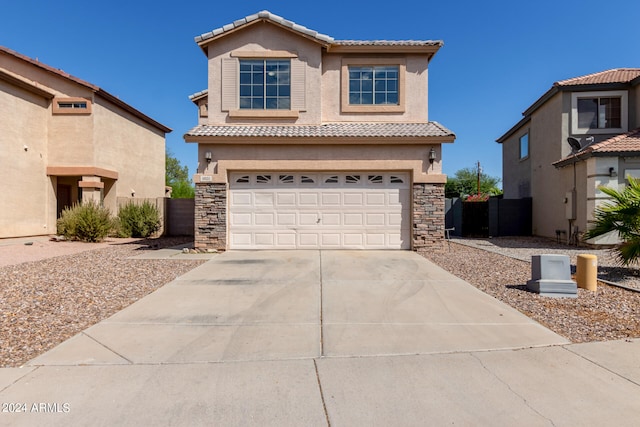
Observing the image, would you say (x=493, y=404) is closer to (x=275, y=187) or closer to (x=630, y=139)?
(x=275, y=187)

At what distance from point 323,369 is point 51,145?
751 inches

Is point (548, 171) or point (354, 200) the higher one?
point (548, 171)

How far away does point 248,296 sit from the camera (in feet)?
20.1

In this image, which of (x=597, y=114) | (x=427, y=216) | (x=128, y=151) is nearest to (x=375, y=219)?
(x=427, y=216)

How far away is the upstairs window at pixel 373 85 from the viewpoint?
12375 millimetres

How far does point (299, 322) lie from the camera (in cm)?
485

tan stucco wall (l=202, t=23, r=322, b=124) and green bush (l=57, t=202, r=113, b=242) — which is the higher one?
tan stucco wall (l=202, t=23, r=322, b=124)

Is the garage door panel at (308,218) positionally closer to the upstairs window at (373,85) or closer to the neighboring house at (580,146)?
the upstairs window at (373,85)

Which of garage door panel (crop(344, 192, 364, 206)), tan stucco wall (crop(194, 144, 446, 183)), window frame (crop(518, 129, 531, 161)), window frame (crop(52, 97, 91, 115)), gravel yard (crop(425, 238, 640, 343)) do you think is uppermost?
window frame (crop(52, 97, 91, 115))

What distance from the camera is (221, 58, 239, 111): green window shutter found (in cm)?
1202

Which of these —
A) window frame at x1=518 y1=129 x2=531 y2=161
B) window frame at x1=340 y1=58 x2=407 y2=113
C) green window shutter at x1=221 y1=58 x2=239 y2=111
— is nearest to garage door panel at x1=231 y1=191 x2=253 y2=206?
green window shutter at x1=221 y1=58 x2=239 y2=111

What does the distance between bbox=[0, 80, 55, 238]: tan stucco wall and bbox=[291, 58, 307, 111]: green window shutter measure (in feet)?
40.9

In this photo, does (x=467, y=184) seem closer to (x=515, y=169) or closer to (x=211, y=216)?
(x=515, y=169)

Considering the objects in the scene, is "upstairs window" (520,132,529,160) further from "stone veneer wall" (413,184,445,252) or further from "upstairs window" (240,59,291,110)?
"upstairs window" (240,59,291,110)
